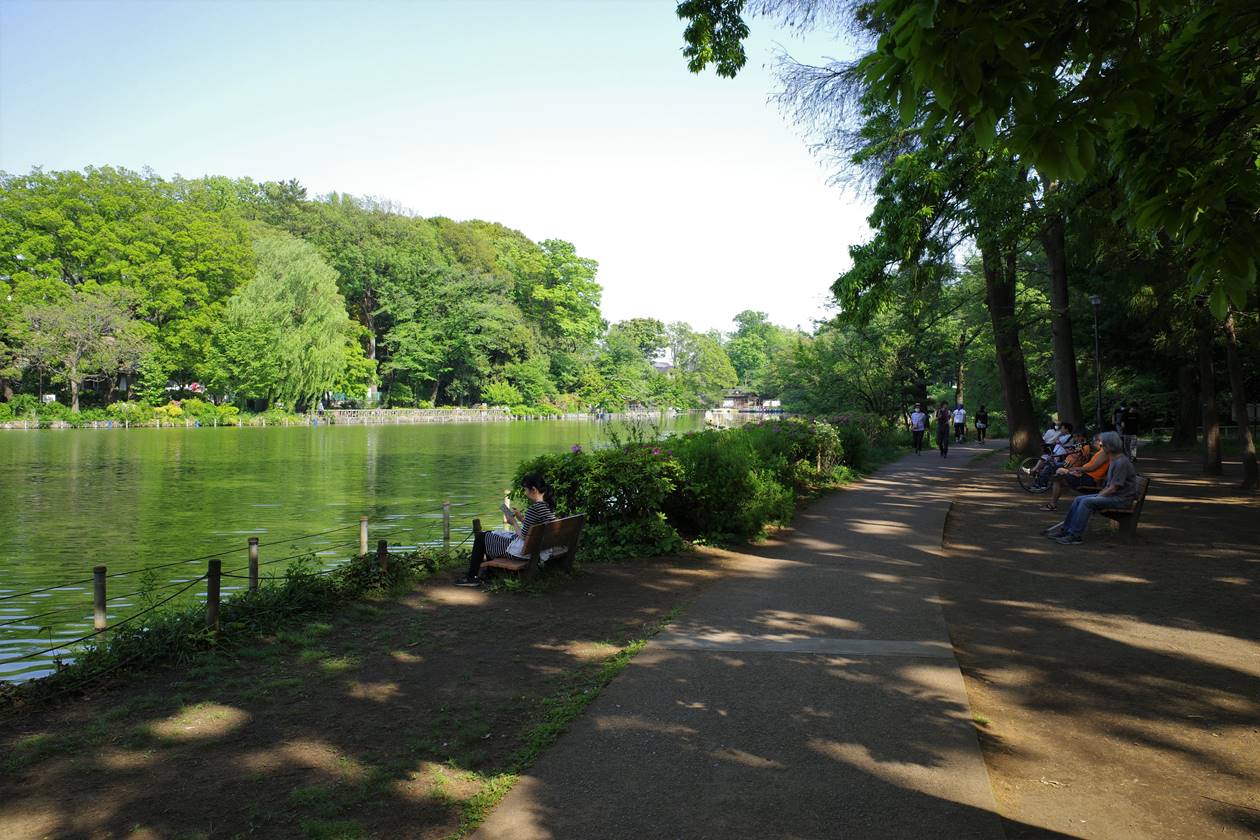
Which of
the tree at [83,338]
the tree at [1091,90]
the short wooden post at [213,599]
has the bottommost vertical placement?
the short wooden post at [213,599]

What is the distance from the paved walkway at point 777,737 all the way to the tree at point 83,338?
61.1 meters

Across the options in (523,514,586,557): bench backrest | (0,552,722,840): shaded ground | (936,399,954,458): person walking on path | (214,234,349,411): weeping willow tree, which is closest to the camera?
(0,552,722,840): shaded ground

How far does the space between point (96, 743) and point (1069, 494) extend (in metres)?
15.9

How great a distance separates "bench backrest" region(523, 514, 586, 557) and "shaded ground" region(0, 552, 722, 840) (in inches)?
37.9

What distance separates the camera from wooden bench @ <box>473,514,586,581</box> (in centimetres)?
859

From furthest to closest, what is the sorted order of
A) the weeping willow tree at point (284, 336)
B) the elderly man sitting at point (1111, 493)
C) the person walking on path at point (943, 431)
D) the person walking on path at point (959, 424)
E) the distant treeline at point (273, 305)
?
1. the weeping willow tree at point (284, 336)
2. the distant treeline at point (273, 305)
3. the person walking on path at point (959, 424)
4. the person walking on path at point (943, 431)
5. the elderly man sitting at point (1111, 493)

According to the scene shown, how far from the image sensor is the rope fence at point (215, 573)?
21.9ft

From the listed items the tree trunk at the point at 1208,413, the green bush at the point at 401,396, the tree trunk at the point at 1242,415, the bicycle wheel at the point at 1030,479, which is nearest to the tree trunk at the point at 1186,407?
the tree trunk at the point at 1208,413

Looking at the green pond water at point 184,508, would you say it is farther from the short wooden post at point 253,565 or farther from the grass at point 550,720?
the grass at point 550,720

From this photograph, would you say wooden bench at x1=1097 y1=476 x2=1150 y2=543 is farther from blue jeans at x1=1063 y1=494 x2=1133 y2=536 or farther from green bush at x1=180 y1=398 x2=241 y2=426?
green bush at x1=180 y1=398 x2=241 y2=426

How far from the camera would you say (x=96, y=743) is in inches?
190

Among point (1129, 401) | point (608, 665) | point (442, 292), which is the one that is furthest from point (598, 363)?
point (608, 665)

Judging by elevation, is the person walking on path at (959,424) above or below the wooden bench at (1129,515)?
above

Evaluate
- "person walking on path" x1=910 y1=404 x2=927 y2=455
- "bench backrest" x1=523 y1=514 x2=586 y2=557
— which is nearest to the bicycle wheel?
"person walking on path" x1=910 y1=404 x2=927 y2=455
